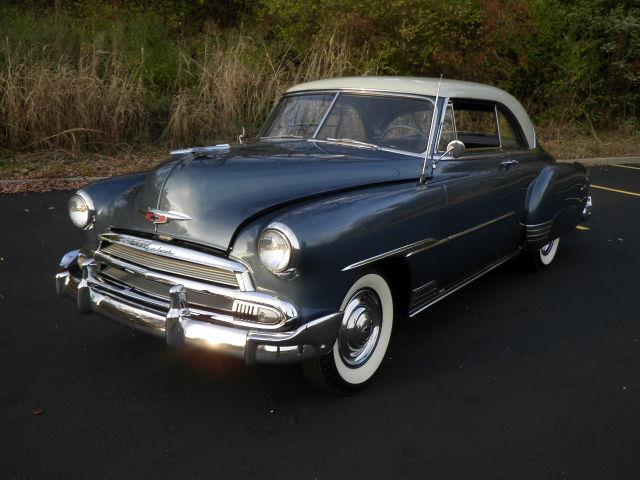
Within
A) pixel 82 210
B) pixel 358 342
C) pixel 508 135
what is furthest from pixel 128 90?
pixel 358 342

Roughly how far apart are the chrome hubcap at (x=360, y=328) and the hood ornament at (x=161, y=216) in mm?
886

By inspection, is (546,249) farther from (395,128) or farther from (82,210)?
(82,210)

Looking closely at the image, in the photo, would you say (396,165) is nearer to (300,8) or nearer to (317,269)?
(317,269)

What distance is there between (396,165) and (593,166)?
9.31m

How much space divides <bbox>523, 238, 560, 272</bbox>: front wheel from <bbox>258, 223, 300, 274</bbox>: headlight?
3.02m

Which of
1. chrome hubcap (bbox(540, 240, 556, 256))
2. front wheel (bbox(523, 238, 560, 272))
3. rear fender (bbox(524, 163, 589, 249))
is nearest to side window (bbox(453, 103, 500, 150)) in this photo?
rear fender (bbox(524, 163, 589, 249))

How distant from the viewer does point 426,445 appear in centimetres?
263

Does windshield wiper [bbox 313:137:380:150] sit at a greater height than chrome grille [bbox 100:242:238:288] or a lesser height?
greater

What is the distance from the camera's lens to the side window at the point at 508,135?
468 cm

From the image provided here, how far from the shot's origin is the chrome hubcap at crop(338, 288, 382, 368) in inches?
117

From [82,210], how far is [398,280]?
1.77 meters

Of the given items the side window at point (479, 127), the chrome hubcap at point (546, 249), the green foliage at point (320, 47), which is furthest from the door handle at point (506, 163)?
the green foliage at point (320, 47)

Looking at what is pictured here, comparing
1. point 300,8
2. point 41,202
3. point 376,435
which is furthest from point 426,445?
point 300,8

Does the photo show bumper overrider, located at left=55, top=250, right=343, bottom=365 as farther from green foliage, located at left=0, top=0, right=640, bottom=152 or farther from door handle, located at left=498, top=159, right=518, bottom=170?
green foliage, located at left=0, top=0, right=640, bottom=152
